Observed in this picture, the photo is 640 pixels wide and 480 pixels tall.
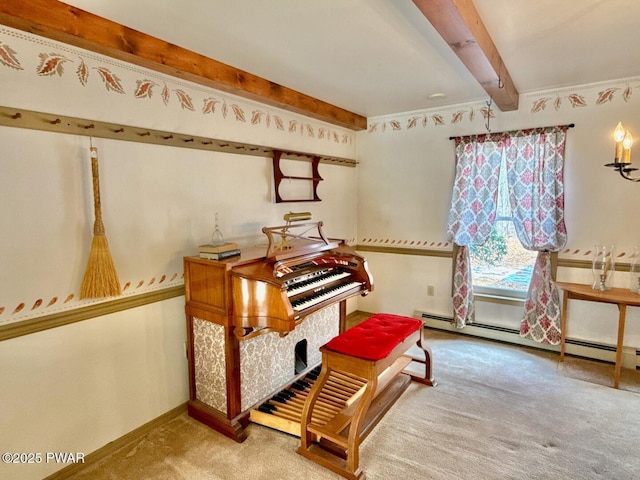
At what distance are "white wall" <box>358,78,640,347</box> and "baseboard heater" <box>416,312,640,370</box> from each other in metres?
0.06

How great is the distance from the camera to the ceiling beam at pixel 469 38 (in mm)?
1579

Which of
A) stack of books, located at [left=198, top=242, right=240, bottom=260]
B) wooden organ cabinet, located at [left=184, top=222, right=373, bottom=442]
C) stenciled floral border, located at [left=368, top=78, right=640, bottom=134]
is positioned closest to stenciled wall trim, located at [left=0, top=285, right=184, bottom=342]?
wooden organ cabinet, located at [left=184, top=222, right=373, bottom=442]

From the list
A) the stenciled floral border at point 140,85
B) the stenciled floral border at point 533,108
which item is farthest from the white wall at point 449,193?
A: the stenciled floral border at point 140,85

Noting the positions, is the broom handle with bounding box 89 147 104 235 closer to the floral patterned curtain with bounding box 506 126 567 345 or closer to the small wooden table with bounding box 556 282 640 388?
the floral patterned curtain with bounding box 506 126 567 345

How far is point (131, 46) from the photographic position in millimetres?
1967

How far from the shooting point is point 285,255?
245 centimetres

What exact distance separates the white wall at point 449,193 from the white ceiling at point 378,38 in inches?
12.6

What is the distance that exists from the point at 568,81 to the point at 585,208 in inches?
43.0

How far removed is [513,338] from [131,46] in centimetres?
395

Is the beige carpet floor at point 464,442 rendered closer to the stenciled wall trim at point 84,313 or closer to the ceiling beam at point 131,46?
the stenciled wall trim at point 84,313

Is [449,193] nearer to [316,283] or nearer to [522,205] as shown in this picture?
[522,205]

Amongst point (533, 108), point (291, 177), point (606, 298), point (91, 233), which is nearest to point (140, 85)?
point (91, 233)

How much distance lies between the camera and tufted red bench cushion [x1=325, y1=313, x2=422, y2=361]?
2088 mm

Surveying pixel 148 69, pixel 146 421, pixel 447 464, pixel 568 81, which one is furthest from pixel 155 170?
pixel 568 81
